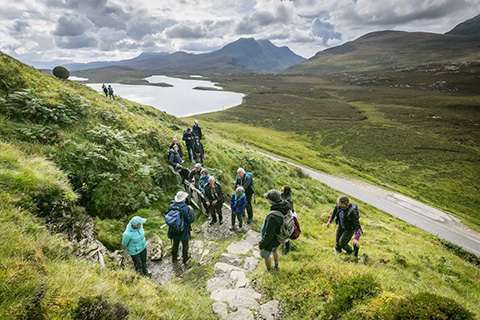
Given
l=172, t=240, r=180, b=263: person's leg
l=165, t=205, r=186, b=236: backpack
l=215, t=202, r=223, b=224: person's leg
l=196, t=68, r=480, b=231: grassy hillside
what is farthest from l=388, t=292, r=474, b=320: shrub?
l=196, t=68, r=480, b=231: grassy hillside

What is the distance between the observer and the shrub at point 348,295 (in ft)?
15.0

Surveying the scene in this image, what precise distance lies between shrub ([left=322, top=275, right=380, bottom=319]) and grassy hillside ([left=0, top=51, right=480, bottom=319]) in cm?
2

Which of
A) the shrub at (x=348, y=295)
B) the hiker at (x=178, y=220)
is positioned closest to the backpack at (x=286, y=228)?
the shrub at (x=348, y=295)

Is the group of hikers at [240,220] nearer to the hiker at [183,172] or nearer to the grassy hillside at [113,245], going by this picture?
the hiker at [183,172]

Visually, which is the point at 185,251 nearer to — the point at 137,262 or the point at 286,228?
the point at 137,262

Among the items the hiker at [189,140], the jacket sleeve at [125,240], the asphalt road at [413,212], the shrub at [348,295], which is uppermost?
the hiker at [189,140]

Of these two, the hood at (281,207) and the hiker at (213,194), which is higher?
the hood at (281,207)

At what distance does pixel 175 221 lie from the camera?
686cm

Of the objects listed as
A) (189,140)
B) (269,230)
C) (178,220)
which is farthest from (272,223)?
(189,140)

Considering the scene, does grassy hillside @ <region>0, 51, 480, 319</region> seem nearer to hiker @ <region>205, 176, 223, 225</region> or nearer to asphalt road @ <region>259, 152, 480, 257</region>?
hiker @ <region>205, 176, 223, 225</region>

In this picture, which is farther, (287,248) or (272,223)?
(287,248)

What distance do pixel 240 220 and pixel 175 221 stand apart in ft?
11.1

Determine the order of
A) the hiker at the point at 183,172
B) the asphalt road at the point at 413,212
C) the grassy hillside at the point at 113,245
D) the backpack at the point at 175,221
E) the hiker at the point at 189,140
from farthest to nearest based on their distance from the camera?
the asphalt road at the point at 413,212 < the hiker at the point at 189,140 < the hiker at the point at 183,172 < the backpack at the point at 175,221 < the grassy hillside at the point at 113,245

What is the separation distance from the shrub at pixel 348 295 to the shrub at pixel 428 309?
0.78m
